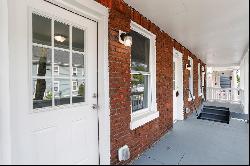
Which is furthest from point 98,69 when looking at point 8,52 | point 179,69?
point 179,69

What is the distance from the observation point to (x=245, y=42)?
0.79m

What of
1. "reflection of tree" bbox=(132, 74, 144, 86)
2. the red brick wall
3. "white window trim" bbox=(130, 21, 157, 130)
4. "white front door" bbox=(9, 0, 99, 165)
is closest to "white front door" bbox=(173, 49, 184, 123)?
"white window trim" bbox=(130, 21, 157, 130)

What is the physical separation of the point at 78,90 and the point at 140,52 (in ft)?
5.97

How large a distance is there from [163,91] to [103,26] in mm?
2476

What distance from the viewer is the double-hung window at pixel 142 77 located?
332 centimetres

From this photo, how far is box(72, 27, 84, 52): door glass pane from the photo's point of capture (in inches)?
71.5

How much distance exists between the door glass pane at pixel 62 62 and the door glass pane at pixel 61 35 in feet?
0.22

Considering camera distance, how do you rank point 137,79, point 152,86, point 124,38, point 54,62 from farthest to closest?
point 152,86 < point 137,79 < point 124,38 < point 54,62

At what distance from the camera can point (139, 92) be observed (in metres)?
3.53

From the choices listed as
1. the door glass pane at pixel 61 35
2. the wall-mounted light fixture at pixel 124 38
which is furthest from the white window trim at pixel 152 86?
the door glass pane at pixel 61 35

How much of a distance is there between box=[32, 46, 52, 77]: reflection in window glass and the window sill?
166 cm

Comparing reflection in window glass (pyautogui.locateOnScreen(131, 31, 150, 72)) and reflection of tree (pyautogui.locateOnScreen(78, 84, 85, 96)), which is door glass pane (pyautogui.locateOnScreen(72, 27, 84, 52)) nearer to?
reflection of tree (pyautogui.locateOnScreen(78, 84, 85, 96))

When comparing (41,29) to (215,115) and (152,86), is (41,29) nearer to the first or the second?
(215,115)

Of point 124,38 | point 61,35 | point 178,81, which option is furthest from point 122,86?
point 178,81
